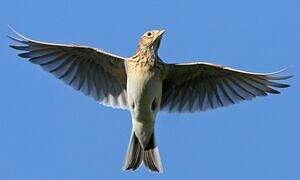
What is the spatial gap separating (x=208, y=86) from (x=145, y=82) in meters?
1.66

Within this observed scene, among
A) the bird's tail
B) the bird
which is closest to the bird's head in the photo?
the bird

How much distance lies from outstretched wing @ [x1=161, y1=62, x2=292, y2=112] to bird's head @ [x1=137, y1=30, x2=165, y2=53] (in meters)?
0.38

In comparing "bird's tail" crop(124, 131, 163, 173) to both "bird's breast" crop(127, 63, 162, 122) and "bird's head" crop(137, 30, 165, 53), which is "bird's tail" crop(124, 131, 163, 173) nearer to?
"bird's breast" crop(127, 63, 162, 122)

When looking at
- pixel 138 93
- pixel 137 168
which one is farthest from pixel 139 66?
pixel 137 168

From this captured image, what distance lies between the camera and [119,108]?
70.1 feet

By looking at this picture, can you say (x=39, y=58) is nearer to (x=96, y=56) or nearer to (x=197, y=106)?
(x=96, y=56)

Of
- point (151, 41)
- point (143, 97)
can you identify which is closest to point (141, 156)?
point (143, 97)

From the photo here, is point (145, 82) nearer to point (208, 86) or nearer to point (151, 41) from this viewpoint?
point (151, 41)

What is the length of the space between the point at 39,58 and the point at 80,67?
2.21 ft

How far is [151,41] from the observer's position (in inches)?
802

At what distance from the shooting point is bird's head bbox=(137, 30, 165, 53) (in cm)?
2034

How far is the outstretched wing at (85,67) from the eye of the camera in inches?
826

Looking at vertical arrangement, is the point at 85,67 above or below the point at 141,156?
above

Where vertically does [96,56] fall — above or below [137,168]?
above
